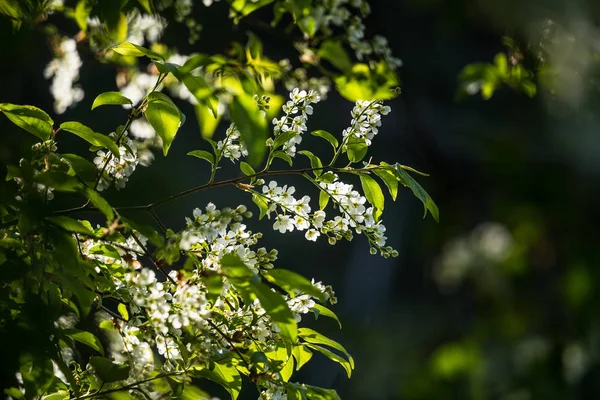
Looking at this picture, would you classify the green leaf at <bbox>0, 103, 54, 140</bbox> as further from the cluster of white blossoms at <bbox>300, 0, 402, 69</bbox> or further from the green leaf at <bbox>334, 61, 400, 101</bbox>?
A: the cluster of white blossoms at <bbox>300, 0, 402, 69</bbox>

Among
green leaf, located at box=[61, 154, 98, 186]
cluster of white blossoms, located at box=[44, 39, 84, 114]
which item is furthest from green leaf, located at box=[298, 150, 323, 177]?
cluster of white blossoms, located at box=[44, 39, 84, 114]

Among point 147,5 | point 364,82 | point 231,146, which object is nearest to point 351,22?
point 364,82

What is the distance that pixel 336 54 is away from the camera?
121 centimetres

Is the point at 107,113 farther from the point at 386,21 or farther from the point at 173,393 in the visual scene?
the point at 173,393

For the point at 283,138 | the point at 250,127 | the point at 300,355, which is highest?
the point at 250,127

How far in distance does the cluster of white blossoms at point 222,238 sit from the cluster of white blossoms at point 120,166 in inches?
4.3

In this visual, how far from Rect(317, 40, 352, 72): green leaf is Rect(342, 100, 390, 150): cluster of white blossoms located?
33 centimetres

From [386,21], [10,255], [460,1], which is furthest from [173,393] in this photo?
[386,21]

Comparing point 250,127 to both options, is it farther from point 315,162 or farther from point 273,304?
point 315,162

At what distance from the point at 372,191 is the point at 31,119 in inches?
15.8

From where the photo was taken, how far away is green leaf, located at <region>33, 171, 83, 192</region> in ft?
2.07

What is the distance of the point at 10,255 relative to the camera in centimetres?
68

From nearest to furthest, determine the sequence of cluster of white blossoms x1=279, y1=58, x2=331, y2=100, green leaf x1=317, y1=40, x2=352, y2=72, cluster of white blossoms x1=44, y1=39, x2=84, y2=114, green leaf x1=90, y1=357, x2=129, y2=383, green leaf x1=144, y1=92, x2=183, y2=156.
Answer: green leaf x1=90, y1=357, x2=129, y2=383 → green leaf x1=144, y1=92, x2=183, y2=156 → green leaf x1=317, y1=40, x2=352, y2=72 → cluster of white blossoms x1=279, y1=58, x2=331, y2=100 → cluster of white blossoms x1=44, y1=39, x2=84, y2=114

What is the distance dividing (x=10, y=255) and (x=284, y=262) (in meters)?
2.90
